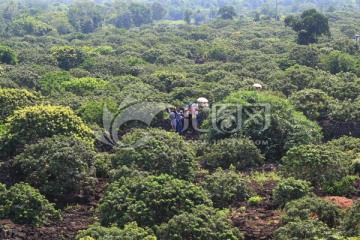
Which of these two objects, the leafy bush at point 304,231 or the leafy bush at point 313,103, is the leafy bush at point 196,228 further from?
the leafy bush at point 313,103

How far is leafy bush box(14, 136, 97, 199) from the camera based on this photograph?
14.3 metres

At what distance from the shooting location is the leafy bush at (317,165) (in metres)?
14.7

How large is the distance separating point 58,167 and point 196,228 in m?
4.65

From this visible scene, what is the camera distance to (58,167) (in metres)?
14.3

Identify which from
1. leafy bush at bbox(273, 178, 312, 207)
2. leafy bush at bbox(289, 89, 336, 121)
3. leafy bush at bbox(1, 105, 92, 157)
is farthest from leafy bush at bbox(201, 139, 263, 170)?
leafy bush at bbox(289, 89, 336, 121)

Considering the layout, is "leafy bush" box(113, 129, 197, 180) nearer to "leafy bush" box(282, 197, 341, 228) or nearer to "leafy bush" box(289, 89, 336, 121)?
"leafy bush" box(282, 197, 341, 228)

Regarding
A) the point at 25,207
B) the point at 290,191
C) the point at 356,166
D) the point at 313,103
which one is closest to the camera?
the point at 25,207

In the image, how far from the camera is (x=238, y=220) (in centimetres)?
1299

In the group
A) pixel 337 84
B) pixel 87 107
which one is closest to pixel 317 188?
pixel 87 107

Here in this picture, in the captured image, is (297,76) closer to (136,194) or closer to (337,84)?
(337,84)

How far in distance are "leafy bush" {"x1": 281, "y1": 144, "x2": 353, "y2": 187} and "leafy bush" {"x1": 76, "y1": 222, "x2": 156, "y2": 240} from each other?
206 inches

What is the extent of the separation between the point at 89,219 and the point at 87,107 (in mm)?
7606

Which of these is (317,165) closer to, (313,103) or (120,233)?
(120,233)

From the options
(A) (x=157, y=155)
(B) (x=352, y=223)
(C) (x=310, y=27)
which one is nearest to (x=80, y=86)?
(A) (x=157, y=155)
